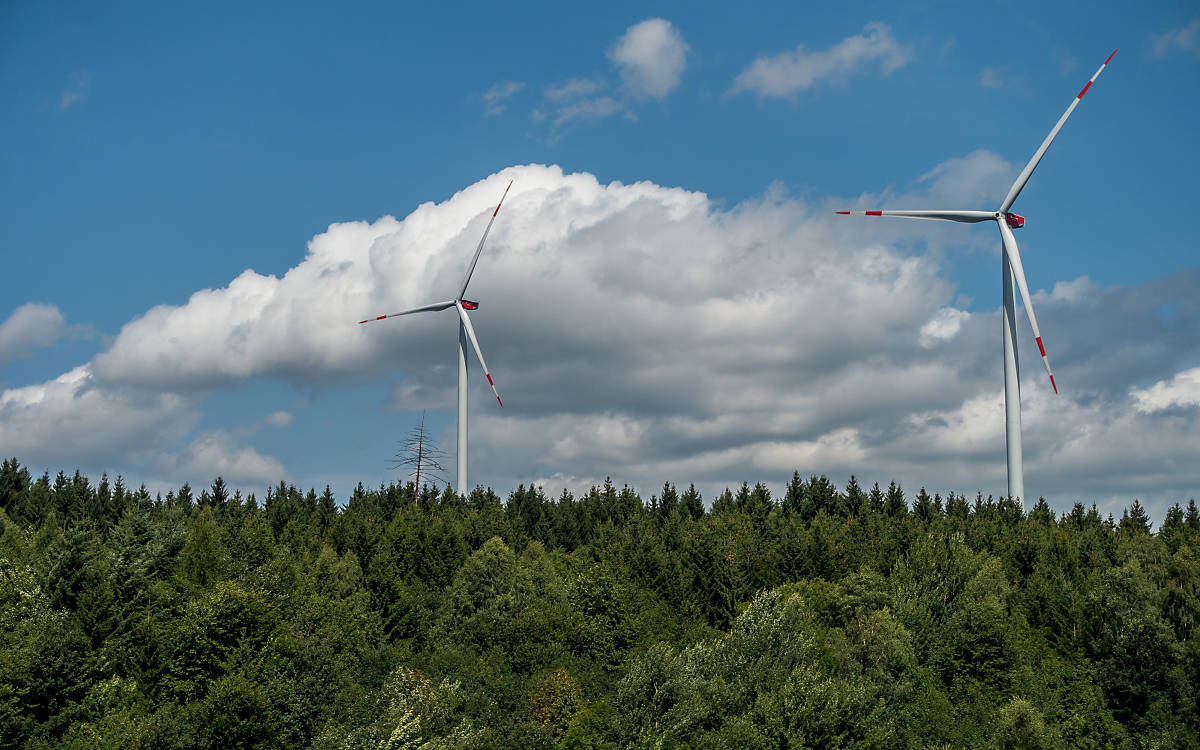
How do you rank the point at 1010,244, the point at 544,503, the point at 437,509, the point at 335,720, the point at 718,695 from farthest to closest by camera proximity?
the point at 544,503, the point at 437,509, the point at 1010,244, the point at 335,720, the point at 718,695

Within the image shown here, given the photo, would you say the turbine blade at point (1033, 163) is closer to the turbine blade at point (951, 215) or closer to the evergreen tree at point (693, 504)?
the turbine blade at point (951, 215)

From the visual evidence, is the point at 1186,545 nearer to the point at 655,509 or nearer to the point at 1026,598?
the point at 1026,598

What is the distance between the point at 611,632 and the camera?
12150 centimetres

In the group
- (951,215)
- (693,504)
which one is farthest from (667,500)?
(951,215)

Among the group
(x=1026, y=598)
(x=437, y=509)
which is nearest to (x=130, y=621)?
(x=437, y=509)

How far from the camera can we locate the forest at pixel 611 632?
319ft

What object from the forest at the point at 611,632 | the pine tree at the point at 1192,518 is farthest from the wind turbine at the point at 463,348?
the pine tree at the point at 1192,518

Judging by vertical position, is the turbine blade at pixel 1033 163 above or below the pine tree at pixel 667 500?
above

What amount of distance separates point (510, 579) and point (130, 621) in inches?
1755

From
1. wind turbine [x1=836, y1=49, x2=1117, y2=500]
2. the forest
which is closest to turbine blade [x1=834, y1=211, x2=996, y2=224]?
wind turbine [x1=836, y1=49, x2=1117, y2=500]

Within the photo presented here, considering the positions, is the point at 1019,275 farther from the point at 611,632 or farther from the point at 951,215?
the point at 611,632

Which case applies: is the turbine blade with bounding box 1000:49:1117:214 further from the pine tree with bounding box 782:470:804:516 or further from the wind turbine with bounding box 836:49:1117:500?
the pine tree with bounding box 782:470:804:516

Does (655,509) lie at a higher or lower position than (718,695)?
higher

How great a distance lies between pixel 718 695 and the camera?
315 ft
